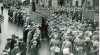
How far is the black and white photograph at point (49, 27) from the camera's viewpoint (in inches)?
69.7

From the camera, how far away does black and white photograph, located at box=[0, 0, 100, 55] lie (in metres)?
1.77

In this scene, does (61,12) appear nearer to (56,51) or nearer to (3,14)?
(56,51)

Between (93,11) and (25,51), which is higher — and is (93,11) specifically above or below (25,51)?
above

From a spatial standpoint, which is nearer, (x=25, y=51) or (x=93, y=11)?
(x=93, y=11)

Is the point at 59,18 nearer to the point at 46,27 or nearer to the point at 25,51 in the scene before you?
the point at 46,27

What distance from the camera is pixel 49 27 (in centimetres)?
184

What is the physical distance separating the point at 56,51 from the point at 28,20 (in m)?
0.30

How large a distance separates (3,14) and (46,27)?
33 centimetres

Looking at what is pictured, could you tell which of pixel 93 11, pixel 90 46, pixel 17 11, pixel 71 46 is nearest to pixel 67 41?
pixel 71 46

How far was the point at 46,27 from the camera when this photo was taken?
1.83m

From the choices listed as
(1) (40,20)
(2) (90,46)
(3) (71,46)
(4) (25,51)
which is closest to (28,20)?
(1) (40,20)

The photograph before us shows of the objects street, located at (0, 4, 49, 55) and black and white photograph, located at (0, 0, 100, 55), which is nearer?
black and white photograph, located at (0, 0, 100, 55)

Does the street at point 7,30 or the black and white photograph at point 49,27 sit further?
the street at point 7,30

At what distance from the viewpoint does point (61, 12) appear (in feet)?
5.97
